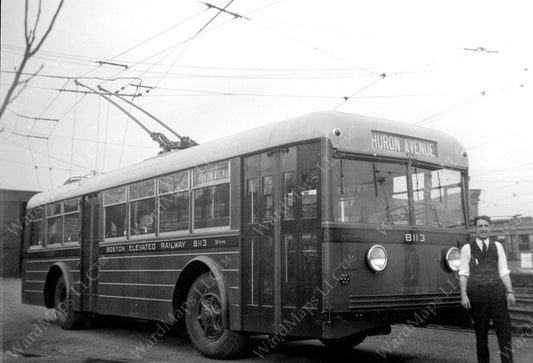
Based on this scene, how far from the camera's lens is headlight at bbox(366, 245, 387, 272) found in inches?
260

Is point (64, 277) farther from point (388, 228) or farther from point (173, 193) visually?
point (388, 228)

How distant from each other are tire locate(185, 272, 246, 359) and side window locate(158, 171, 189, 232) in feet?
3.08

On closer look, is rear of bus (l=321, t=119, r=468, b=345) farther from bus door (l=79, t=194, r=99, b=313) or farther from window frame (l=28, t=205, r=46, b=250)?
window frame (l=28, t=205, r=46, b=250)

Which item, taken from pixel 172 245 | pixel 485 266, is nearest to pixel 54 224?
pixel 172 245

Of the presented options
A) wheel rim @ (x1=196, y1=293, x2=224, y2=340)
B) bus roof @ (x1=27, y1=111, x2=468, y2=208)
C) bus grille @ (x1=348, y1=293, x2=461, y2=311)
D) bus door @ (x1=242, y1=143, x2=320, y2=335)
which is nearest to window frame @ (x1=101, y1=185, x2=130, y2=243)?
bus roof @ (x1=27, y1=111, x2=468, y2=208)

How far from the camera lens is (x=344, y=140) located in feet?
22.3

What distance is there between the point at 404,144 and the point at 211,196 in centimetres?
260

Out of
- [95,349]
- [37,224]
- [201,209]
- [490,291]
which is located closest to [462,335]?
[490,291]

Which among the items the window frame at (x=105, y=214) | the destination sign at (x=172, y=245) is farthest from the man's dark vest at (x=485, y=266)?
the window frame at (x=105, y=214)

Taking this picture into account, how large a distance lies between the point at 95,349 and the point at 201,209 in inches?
107

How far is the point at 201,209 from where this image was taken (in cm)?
846

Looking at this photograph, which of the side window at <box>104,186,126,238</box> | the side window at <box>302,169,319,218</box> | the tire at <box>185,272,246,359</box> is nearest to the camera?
the side window at <box>302,169,319,218</box>

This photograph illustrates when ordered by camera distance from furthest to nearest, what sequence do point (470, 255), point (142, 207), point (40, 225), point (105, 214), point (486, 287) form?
point (40, 225) < point (105, 214) < point (142, 207) < point (470, 255) < point (486, 287)

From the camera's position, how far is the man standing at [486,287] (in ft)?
20.6
